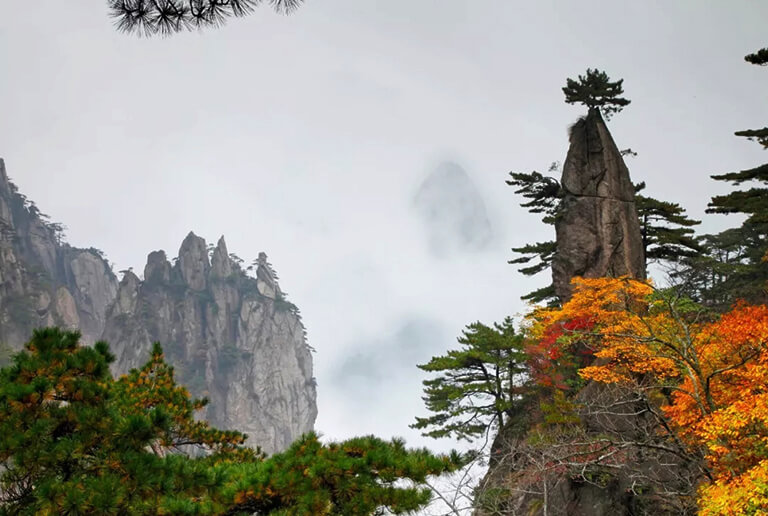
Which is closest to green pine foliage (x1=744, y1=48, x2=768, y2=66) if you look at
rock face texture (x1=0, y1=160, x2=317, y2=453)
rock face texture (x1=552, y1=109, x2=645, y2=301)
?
rock face texture (x1=552, y1=109, x2=645, y2=301)

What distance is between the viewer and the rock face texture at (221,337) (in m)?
72.3

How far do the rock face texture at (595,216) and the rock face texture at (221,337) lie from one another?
5953cm

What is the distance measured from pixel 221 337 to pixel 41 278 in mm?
25722

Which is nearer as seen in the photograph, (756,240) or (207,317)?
(756,240)

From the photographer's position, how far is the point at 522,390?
19.0 m

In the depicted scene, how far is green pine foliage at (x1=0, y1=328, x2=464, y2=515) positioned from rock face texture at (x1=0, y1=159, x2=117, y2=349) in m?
52.0

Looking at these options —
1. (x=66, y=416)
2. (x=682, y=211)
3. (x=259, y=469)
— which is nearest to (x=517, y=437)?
(x=682, y=211)

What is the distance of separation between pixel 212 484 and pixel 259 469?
614 millimetres

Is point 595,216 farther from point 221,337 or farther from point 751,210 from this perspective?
point 221,337

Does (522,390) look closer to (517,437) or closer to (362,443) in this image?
(517,437)

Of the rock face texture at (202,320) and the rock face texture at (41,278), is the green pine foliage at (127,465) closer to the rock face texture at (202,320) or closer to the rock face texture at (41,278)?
the rock face texture at (41,278)

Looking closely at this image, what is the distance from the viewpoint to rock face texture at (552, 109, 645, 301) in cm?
2316

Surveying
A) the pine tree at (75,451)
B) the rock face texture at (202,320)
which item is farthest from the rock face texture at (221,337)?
the pine tree at (75,451)

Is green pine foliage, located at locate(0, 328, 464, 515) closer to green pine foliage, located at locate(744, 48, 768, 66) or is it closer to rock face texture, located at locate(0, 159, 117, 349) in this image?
green pine foliage, located at locate(744, 48, 768, 66)
